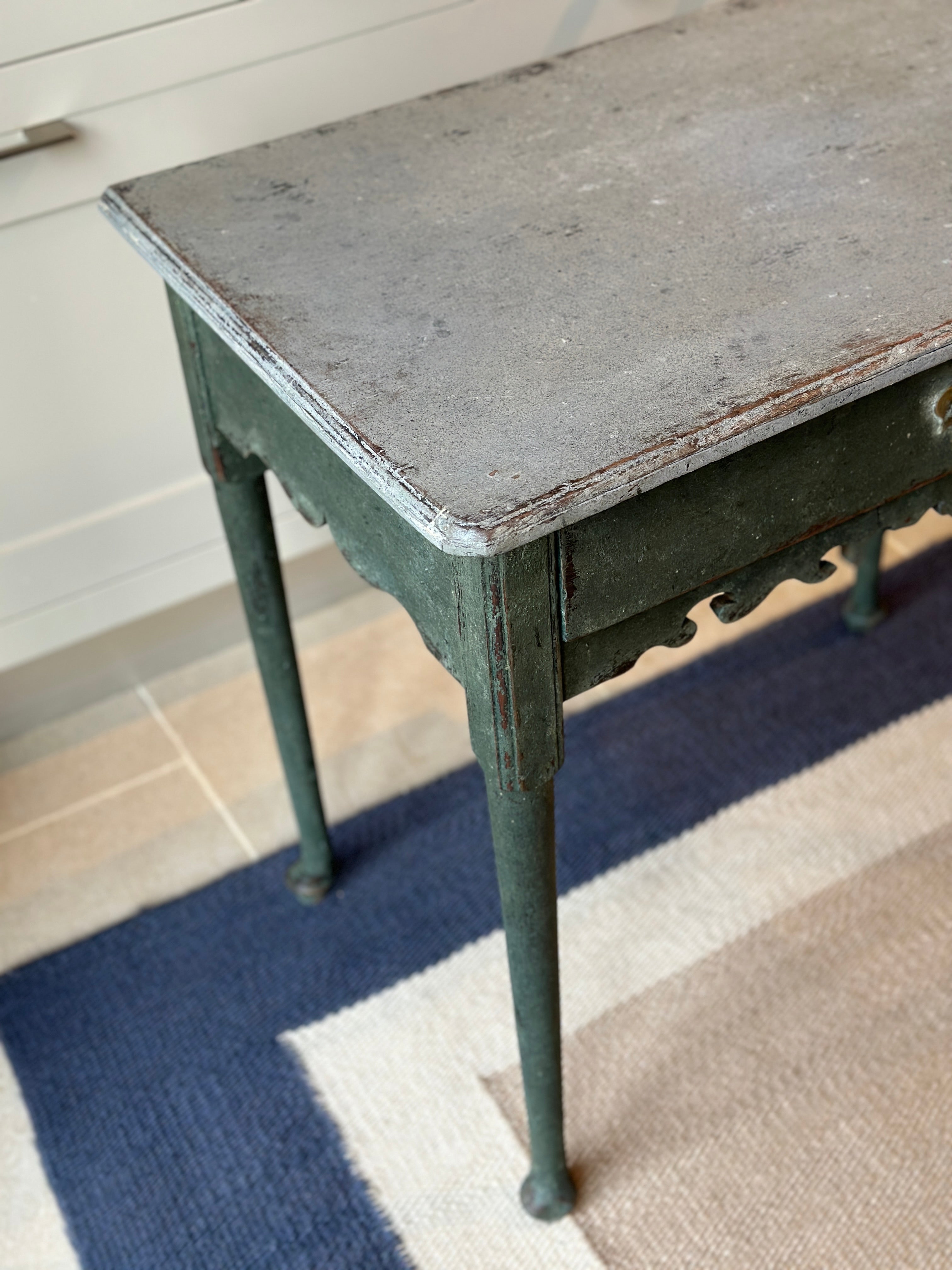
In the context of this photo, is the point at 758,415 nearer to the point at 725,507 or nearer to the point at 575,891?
the point at 725,507

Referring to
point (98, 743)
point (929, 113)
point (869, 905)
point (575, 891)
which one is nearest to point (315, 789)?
point (575, 891)

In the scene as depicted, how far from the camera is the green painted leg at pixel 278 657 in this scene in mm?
1113

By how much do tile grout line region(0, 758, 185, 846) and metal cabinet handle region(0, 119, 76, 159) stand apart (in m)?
0.68

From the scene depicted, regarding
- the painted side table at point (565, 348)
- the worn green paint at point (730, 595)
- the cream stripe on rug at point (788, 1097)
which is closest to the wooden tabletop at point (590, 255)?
the painted side table at point (565, 348)

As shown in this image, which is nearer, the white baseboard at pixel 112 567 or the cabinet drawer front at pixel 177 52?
the cabinet drawer front at pixel 177 52

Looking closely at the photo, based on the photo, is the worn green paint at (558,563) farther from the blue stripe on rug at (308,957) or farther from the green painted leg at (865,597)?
the green painted leg at (865,597)

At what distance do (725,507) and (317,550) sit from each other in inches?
40.1

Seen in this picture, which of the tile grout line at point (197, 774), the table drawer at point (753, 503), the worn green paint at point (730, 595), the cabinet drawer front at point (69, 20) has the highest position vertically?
the cabinet drawer front at point (69, 20)

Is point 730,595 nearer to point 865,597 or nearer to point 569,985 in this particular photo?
point 569,985

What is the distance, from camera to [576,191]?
927 mm

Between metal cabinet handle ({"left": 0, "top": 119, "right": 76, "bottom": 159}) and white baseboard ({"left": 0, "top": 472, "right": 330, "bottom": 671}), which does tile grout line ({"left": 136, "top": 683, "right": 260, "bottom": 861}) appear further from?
metal cabinet handle ({"left": 0, "top": 119, "right": 76, "bottom": 159})

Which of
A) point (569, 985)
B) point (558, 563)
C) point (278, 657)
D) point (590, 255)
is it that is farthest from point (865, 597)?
point (558, 563)

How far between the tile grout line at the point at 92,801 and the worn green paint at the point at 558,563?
0.66m

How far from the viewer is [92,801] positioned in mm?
1517
